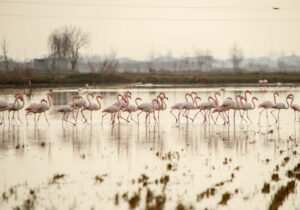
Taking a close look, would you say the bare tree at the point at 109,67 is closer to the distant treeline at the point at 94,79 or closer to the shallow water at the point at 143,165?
the distant treeline at the point at 94,79

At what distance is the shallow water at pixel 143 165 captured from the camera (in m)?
8.30

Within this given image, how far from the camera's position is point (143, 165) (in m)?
10.9

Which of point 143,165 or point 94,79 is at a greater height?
point 94,79

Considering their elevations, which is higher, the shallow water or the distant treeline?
the distant treeline

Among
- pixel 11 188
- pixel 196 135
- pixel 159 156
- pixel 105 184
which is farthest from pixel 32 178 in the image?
pixel 196 135

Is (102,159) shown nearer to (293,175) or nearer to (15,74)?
(293,175)

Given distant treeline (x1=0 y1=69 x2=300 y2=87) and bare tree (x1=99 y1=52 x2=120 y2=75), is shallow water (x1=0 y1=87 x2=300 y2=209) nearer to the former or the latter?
distant treeline (x1=0 y1=69 x2=300 y2=87)

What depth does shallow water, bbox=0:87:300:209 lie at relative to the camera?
830cm

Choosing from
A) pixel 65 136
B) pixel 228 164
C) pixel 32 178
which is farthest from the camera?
pixel 65 136

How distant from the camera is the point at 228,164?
436 inches

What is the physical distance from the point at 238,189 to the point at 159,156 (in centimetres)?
337

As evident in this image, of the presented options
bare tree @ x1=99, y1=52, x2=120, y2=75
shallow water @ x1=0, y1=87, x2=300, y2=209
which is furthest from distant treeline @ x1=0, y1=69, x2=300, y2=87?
shallow water @ x1=0, y1=87, x2=300, y2=209

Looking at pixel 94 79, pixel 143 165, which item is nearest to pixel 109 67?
pixel 94 79

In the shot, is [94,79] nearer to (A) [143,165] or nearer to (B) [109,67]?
(B) [109,67]
